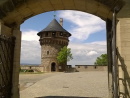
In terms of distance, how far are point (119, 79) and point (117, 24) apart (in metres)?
1.37

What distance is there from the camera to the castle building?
147 ft

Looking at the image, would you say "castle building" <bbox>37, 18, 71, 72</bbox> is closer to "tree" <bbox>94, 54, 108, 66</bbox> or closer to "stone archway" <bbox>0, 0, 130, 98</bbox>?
"tree" <bbox>94, 54, 108, 66</bbox>

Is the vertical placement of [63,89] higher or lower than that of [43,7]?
lower

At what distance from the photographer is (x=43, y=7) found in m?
6.19

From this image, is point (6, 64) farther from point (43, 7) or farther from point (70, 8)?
point (70, 8)

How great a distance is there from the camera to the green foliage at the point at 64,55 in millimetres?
43750

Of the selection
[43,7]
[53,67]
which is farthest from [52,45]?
[43,7]

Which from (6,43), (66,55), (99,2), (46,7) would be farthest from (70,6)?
(66,55)

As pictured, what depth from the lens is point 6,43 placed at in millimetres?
5770

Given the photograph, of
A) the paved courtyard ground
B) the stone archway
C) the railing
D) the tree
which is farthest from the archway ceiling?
the tree

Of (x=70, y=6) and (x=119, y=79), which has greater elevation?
(x=70, y=6)

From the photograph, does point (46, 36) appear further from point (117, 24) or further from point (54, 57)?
point (117, 24)

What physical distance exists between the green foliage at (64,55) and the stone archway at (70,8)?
3690 cm

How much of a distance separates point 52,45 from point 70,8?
3926 cm
